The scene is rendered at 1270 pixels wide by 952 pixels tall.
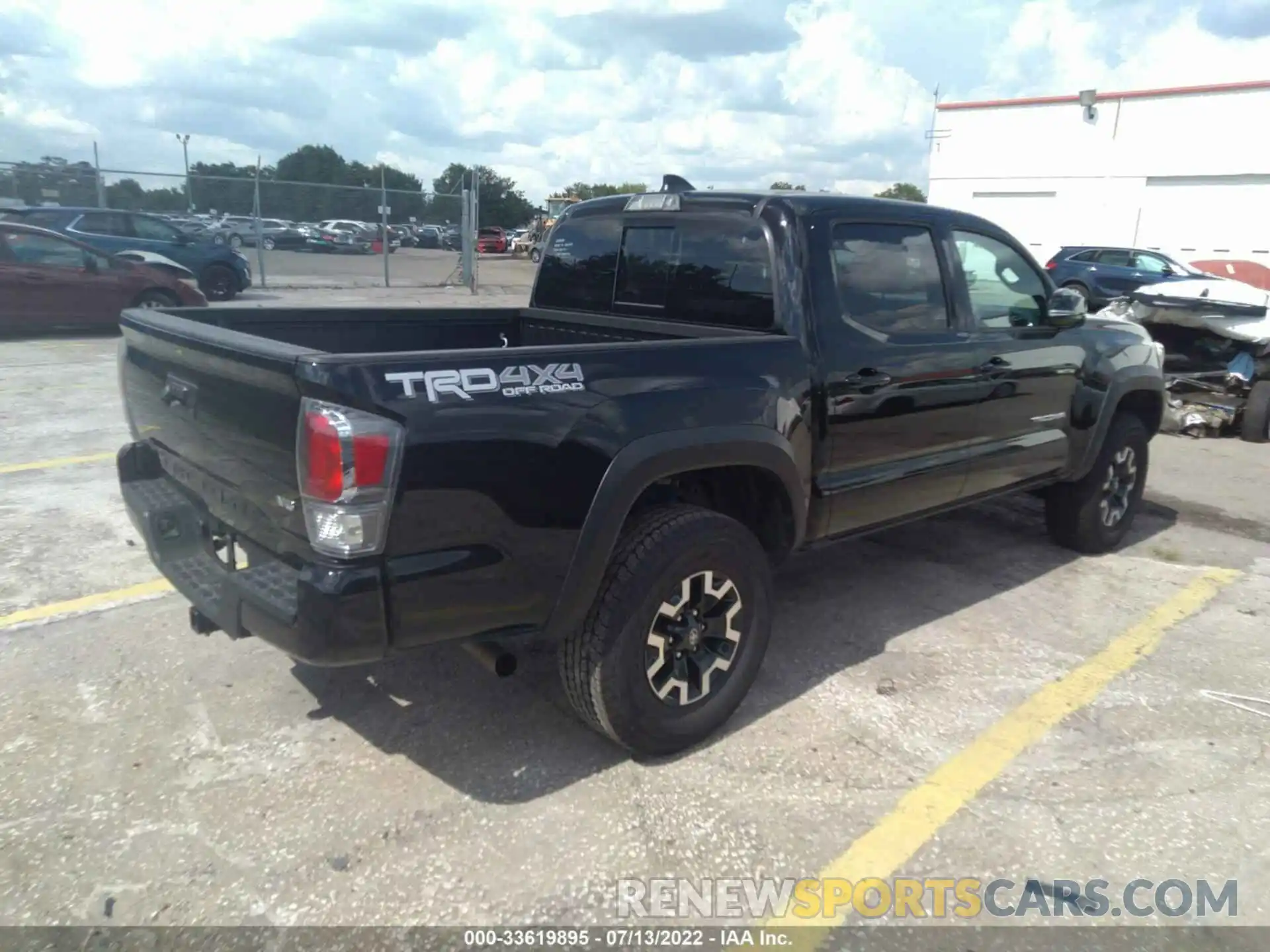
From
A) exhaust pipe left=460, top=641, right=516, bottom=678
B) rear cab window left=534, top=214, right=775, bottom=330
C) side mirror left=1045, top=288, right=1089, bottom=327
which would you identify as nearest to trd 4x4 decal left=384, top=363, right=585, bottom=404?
exhaust pipe left=460, top=641, right=516, bottom=678

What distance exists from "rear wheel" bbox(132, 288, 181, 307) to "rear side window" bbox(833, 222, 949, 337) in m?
11.9

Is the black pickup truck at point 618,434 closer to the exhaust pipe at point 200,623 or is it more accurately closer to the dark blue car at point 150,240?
the exhaust pipe at point 200,623

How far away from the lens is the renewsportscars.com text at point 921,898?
2648 millimetres

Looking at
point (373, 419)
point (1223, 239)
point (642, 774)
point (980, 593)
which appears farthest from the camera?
point (1223, 239)

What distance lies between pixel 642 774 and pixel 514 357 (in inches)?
59.0

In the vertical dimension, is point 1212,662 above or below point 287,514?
below

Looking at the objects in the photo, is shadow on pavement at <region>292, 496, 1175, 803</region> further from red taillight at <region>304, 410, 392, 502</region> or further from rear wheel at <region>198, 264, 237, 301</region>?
rear wheel at <region>198, 264, 237, 301</region>

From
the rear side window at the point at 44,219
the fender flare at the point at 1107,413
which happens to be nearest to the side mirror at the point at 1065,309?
the fender flare at the point at 1107,413

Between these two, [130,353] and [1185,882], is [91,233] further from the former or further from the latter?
[1185,882]

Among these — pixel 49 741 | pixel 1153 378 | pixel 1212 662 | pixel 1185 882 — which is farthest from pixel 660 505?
pixel 1153 378

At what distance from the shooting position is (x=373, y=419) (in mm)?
2430

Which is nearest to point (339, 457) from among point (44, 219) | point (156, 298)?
point (156, 298)

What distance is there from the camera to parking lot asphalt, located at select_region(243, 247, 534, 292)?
22094 mm

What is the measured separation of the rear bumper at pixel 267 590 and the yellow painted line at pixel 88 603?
1003 millimetres
